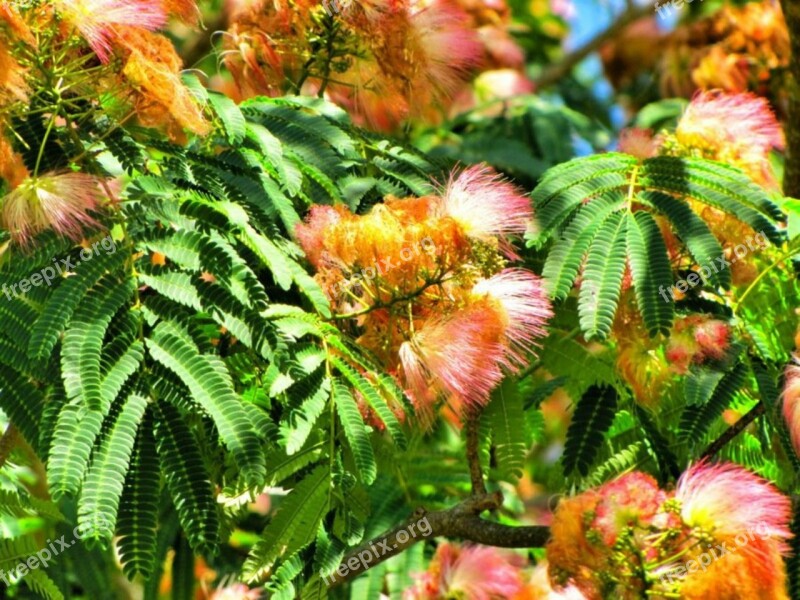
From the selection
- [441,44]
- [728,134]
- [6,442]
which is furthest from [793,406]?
[6,442]

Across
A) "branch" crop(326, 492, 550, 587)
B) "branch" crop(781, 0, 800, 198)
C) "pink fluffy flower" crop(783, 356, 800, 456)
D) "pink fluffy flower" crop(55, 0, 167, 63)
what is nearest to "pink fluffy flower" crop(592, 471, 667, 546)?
"pink fluffy flower" crop(783, 356, 800, 456)

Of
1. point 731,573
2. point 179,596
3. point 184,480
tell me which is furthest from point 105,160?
point 731,573

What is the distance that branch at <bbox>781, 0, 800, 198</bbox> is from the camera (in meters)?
4.81

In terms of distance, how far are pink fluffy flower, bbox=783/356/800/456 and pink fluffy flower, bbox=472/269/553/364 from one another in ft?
1.91

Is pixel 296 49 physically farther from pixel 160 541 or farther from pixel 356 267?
pixel 160 541

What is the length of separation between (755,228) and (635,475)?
2.73ft

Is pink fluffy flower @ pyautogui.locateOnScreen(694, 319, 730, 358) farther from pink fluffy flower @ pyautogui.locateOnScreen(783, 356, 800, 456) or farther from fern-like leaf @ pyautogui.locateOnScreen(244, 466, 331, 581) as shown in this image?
fern-like leaf @ pyautogui.locateOnScreen(244, 466, 331, 581)

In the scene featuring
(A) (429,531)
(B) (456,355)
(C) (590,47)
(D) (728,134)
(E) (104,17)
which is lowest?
(C) (590,47)

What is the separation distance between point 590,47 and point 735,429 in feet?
12.7

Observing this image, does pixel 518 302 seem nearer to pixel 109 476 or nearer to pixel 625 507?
pixel 625 507

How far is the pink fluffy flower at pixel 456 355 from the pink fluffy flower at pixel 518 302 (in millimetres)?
43

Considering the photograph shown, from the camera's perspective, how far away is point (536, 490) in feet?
22.2

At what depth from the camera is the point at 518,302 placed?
3.56 meters

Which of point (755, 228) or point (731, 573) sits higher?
point (755, 228)
